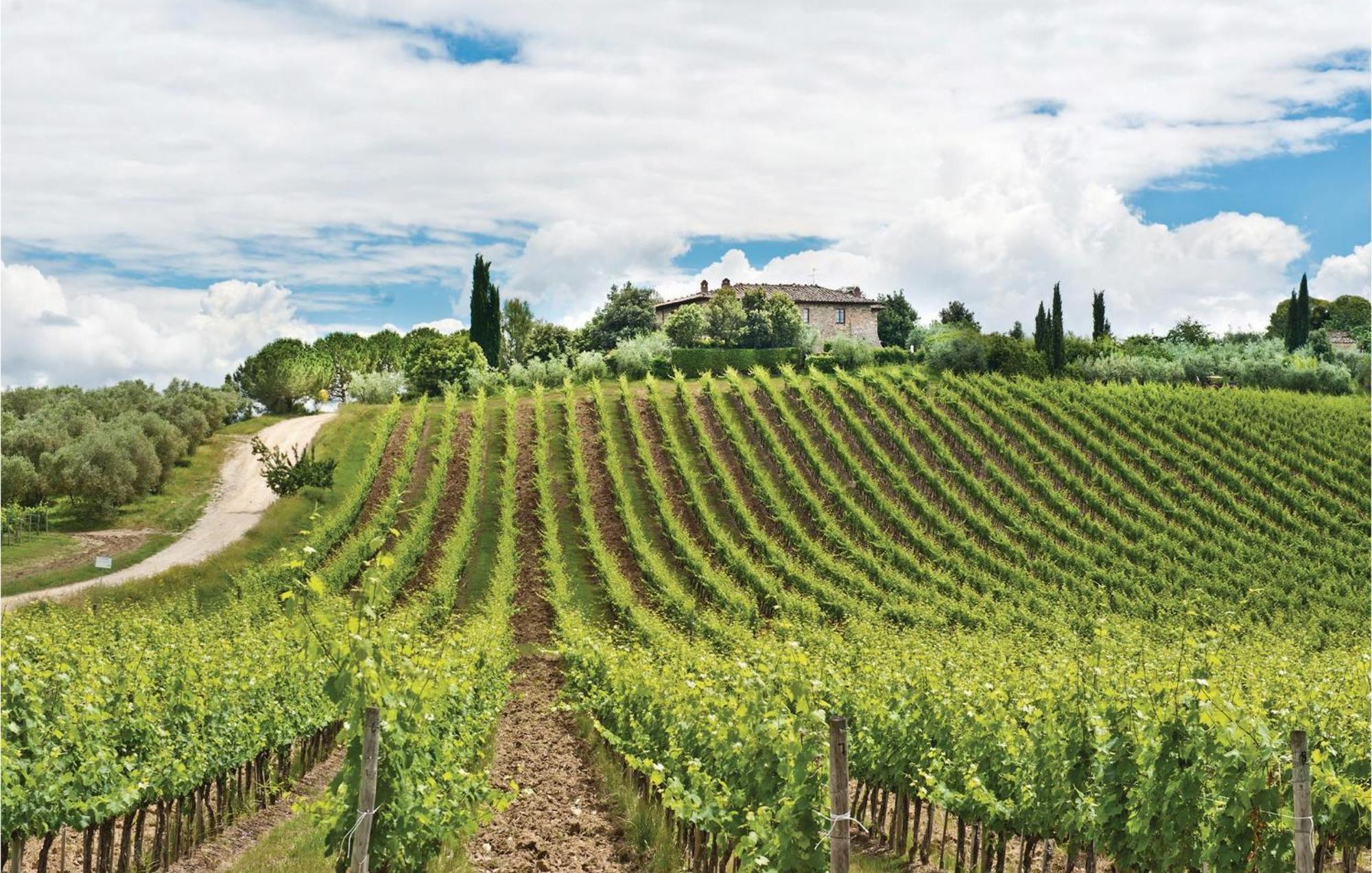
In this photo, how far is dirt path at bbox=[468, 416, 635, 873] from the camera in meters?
12.4

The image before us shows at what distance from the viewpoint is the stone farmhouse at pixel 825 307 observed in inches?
3216

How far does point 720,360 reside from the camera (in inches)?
2266

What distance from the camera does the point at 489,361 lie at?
62562 millimetres

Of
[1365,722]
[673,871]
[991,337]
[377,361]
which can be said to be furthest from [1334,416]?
[377,361]

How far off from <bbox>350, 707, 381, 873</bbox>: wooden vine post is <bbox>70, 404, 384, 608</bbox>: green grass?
19630mm

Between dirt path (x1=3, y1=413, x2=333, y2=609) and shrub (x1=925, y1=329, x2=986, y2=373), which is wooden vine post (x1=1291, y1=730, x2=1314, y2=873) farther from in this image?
shrub (x1=925, y1=329, x2=986, y2=373)

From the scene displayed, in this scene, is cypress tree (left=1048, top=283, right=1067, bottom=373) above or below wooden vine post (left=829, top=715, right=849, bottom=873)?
above

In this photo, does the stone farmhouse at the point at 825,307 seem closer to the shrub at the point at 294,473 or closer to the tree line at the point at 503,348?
the tree line at the point at 503,348

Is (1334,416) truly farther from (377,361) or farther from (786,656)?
(377,361)

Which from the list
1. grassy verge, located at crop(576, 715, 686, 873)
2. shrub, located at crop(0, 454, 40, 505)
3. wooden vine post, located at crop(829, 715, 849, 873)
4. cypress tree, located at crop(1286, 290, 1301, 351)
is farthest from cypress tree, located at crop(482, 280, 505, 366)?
wooden vine post, located at crop(829, 715, 849, 873)

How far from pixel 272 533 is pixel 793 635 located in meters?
18.3

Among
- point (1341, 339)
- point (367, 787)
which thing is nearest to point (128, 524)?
point (367, 787)

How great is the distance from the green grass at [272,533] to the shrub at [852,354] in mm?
21894

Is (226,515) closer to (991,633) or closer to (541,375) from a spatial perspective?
(541,375)
